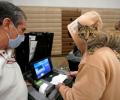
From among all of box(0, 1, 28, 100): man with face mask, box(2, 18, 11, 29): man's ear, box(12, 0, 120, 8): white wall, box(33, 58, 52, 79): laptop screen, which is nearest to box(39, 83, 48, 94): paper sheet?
box(33, 58, 52, 79): laptop screen

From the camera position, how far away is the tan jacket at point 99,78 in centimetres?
122

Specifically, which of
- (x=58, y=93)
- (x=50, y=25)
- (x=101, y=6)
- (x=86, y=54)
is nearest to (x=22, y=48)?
(x=58, y=93)

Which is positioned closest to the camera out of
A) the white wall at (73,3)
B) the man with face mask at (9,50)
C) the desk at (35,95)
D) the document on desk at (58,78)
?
the man with face mask at (9,50)

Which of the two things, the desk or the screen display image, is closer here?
the desk

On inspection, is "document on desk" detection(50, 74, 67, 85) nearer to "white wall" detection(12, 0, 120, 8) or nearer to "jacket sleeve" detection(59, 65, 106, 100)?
"jacket sleeve" detection(59, 65, 106, 100)

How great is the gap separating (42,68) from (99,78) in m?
0.71

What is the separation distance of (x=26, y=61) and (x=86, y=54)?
0.59 metres

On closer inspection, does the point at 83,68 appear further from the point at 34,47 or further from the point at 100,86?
the point at 34,47

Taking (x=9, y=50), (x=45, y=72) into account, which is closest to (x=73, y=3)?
(x=45, y=72)

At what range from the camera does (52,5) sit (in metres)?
3.05

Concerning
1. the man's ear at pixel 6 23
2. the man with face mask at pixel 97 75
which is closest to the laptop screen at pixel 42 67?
the man with face mask at pixel 97 75

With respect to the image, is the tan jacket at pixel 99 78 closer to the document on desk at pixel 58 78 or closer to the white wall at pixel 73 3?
the document on desk at pixel 58 78

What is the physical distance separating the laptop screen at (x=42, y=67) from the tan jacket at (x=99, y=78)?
21.3 inches

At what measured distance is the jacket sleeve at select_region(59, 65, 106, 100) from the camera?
1.22 m
